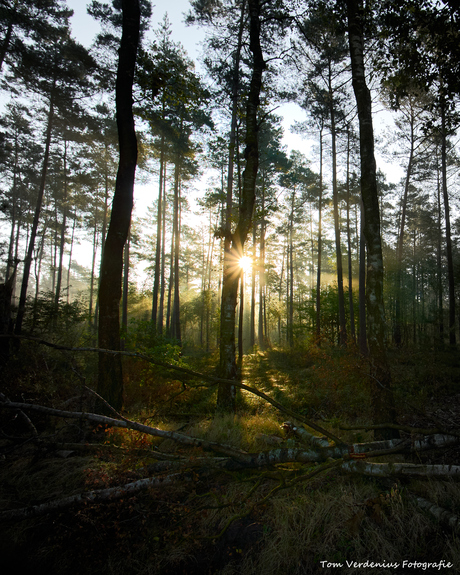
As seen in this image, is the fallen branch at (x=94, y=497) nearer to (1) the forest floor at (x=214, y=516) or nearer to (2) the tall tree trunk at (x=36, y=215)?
(1) the forest floor at (x=214, y=516)

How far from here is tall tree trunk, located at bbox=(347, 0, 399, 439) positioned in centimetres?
398

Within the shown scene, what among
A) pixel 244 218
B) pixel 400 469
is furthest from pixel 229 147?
pixel 400 469

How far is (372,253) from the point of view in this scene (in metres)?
4.37

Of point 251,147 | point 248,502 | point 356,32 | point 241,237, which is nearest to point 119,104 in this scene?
point 251,147

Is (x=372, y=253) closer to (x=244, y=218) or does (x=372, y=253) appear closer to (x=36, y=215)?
(x=244, y=218)

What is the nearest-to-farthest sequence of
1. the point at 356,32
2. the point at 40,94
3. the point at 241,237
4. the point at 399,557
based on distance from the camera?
1. the point at 399,557
2. the point at 356,32
3. the point at 241,237
4. the point at 40,94

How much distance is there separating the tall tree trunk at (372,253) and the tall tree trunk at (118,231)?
4674 millimetres

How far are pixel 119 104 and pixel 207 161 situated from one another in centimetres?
1235

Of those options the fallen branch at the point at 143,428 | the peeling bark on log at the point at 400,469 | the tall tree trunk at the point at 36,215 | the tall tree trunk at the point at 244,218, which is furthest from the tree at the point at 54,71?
the peeling bark on log at the point at 400,469

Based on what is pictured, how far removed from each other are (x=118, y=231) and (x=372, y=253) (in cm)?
513

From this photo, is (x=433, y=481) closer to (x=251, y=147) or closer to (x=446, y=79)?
(x=446, y=79)

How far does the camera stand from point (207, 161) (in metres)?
17.4

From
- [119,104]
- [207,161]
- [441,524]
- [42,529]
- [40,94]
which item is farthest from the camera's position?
[207,161]

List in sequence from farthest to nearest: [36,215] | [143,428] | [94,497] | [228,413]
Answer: [36,215], [228,413], [143,428], [94,497]
